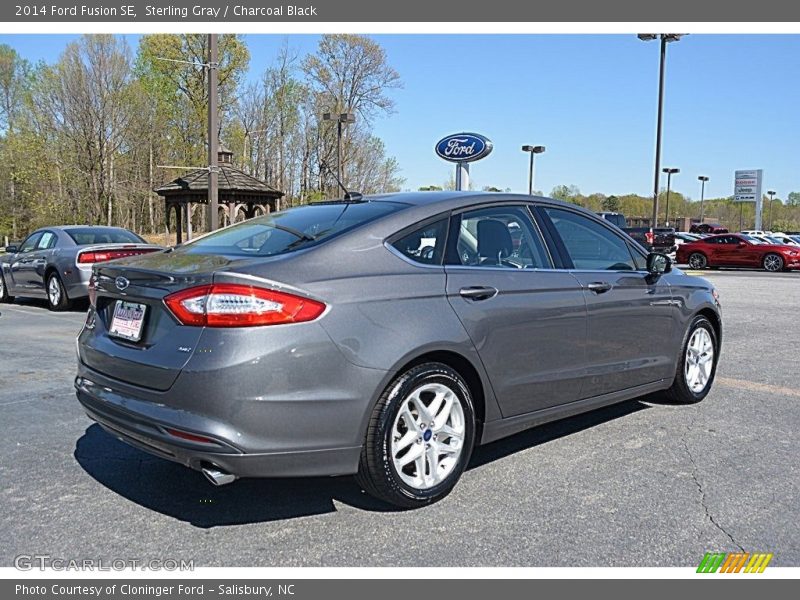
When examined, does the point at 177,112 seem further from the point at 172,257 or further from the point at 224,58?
the point at 172,257

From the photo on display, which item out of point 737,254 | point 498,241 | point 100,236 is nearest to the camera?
point 498,241

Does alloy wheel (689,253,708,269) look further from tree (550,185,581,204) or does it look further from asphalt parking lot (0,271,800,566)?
tree (550,185,581,204)

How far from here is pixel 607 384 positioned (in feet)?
15.1

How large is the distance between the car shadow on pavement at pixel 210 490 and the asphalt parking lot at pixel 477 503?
0.04 ft

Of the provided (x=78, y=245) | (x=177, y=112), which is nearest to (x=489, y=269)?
(x=78, y=245)

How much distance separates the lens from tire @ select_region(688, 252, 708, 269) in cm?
2907

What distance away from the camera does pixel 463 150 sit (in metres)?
18.7

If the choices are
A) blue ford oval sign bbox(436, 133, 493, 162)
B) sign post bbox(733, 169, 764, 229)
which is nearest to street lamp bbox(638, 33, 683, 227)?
blue ford oval sign bbox(436, 133, 493, 162)

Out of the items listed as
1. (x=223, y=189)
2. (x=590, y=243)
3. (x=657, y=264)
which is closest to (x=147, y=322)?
(x=590, y=243)

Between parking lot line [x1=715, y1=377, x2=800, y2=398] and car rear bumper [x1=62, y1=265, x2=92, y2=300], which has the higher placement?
car rear bumper [x1=62, y1=265, x2=92, y2=300]

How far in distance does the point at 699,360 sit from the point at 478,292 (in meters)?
2.83

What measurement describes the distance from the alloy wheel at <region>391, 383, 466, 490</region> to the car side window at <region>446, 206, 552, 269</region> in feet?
2.45

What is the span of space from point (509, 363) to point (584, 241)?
1299mm

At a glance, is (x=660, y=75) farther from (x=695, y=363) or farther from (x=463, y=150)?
(x=695, y=363)
